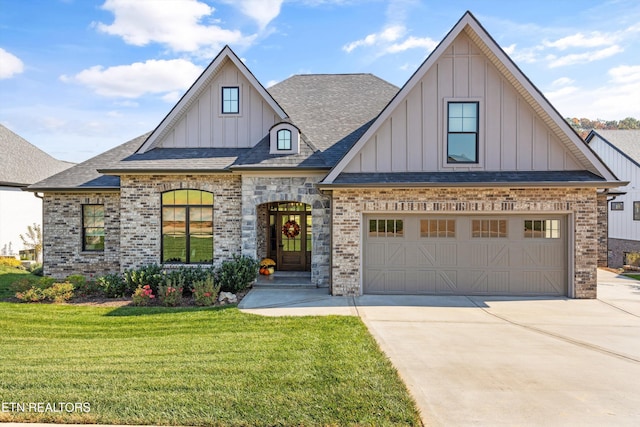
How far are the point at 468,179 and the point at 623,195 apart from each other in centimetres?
2052

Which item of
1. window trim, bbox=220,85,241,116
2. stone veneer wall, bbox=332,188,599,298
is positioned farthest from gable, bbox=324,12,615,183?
window trim, bbox=220,85,241,116

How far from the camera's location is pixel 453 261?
1098cm

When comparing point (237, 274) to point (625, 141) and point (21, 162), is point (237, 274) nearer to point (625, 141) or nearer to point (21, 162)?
point (21, 162)

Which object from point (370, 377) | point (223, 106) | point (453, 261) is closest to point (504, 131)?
point (453, 261)

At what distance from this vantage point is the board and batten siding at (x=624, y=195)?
23703mm

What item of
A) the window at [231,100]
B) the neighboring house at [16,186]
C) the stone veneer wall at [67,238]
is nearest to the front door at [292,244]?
the window at [231,100]

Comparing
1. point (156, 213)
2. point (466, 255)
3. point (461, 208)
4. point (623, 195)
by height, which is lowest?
point (466, 255)

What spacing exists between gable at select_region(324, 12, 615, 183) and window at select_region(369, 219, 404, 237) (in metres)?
1.51

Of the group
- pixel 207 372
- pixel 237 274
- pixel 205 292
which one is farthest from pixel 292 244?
pixel 207 372

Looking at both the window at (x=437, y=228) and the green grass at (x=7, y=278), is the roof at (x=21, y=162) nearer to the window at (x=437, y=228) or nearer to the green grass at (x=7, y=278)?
the green grass at (x=7, y=278)

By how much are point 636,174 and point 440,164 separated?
67.8 ft

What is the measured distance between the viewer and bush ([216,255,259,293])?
1123cm

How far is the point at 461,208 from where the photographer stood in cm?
1080

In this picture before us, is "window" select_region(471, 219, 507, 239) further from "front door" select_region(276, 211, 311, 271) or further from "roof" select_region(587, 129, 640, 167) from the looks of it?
"roof" select_region(587, 129, 640, 167)
